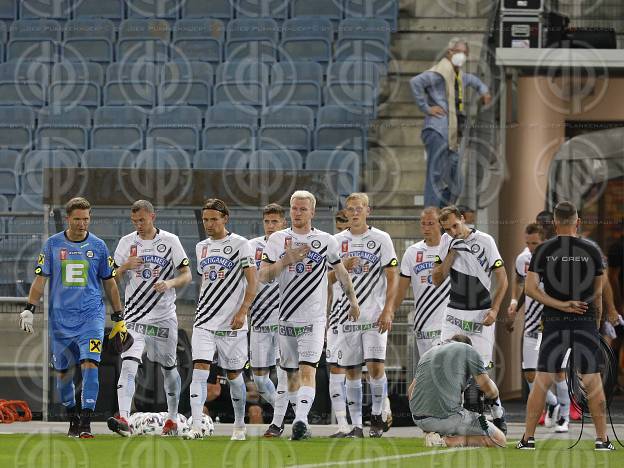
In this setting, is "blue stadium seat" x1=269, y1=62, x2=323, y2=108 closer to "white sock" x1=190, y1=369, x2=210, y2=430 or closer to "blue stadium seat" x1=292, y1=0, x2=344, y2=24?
"blue stadium seat" x1=292, y1=0, x2=344, y2=24

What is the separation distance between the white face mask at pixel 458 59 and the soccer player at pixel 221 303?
15.3 ft

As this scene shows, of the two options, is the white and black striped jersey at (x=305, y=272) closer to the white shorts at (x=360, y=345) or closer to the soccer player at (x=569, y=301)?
the white shorts at (x=360, y=345)

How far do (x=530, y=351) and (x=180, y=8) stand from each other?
799cm

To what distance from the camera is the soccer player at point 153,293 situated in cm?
1111

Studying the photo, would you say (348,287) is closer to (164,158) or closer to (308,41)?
(164,158)

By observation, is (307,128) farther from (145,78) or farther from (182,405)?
(182,405)

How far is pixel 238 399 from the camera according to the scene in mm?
10711

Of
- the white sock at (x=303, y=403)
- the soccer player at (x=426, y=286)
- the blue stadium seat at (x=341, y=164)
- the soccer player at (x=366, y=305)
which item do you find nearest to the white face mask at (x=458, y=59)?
the blue stadium seat at (x=341, y=164)

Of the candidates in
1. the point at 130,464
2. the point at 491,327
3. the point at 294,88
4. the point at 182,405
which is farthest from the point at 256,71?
the point at 130,464

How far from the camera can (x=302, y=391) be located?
10.5m

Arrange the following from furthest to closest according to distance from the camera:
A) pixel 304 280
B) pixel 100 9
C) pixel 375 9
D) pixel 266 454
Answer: pixel 100 9
pixel 375 9
pixel 304 280
pixel 266 454

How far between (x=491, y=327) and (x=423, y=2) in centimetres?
732

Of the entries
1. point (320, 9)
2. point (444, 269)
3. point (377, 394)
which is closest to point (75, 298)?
point (377, 394)

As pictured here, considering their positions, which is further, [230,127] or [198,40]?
[198,40]
